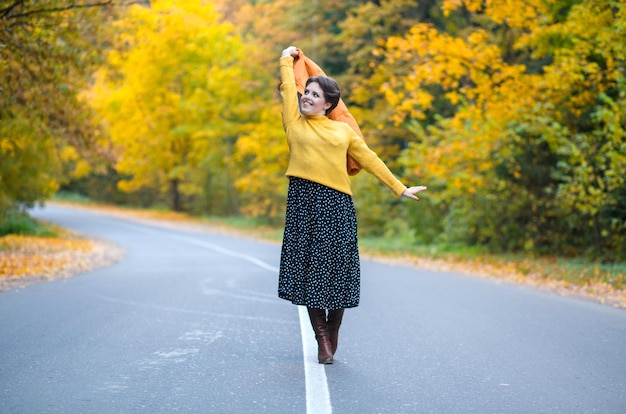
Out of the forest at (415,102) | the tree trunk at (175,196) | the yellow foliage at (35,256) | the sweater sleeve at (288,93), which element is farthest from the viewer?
the tree trunk at (175,196)

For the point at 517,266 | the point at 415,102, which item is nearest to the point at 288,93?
the point at 517,266

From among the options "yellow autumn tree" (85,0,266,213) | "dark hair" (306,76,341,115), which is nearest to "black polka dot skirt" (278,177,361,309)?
"dark hair" (306,76,341,115)

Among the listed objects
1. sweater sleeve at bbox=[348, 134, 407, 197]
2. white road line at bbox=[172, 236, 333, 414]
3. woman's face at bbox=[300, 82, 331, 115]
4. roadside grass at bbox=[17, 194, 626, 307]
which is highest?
woman's face at bbox=[300, 82, 331, 115]

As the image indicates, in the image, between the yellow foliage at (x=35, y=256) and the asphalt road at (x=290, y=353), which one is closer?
the asphalt road at (x=290, y=353)

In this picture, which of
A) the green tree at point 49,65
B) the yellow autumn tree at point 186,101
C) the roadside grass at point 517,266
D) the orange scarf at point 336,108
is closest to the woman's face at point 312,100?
the orange scarf at point 336,108

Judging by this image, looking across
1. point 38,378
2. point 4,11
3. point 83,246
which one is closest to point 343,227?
point 38,378

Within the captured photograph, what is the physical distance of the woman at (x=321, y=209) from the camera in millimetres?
5547

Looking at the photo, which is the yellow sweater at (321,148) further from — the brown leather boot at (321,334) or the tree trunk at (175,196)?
the tree trunk at (175,196)

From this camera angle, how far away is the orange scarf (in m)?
5.78

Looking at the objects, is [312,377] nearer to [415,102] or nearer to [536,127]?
[536,127]

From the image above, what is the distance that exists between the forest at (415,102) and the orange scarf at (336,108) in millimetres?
6337

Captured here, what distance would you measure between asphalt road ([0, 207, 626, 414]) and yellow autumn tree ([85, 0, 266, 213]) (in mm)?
24648

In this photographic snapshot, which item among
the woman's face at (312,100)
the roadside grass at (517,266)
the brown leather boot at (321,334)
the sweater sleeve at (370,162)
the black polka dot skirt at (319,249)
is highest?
the woman's face at (312,100)

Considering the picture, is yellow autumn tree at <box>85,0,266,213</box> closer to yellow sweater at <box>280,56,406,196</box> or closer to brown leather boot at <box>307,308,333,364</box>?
yellow sweater at <box>280,56,406,196</box>
